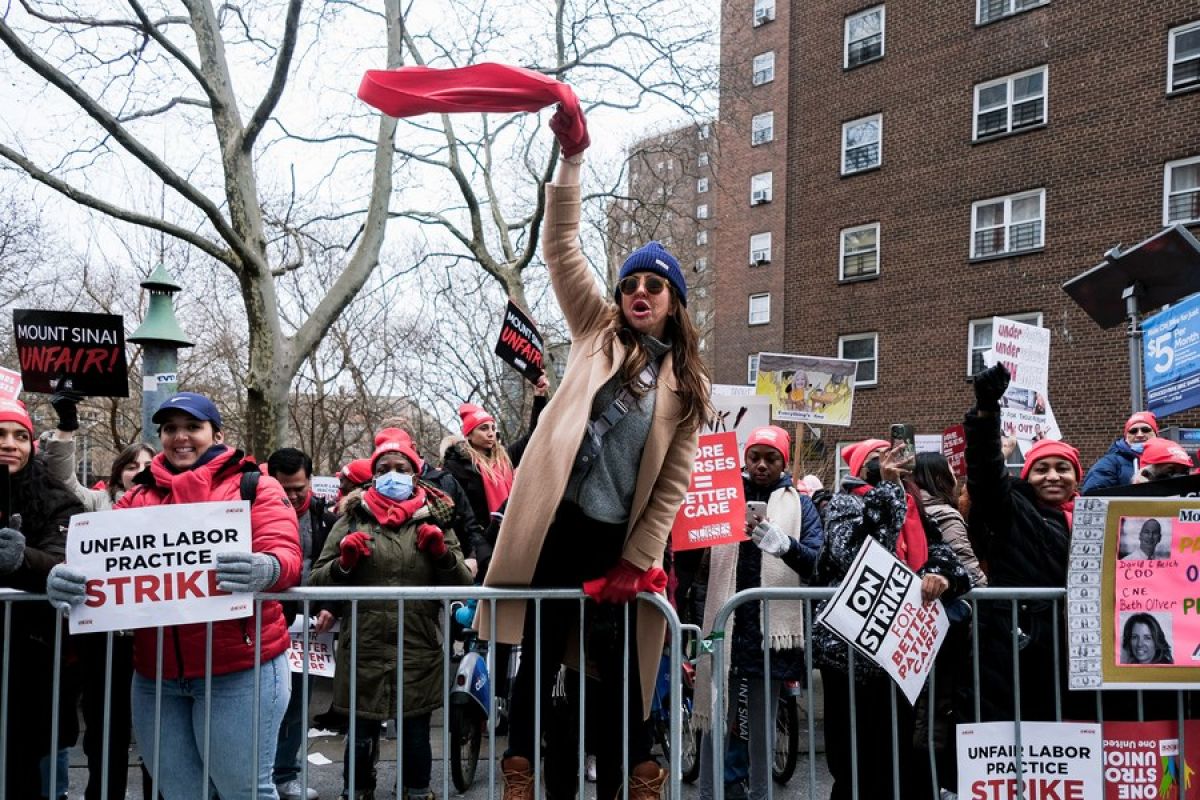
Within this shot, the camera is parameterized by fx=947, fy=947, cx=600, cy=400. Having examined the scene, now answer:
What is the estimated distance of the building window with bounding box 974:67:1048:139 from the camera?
19703 millimetres

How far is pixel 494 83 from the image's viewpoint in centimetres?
318

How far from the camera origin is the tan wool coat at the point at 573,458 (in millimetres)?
3234

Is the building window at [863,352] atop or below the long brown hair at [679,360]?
atop

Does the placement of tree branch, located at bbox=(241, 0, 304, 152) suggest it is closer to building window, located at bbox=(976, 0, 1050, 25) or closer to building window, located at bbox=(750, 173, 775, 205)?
building window, located at bbox=(976, 0, 1050, 25)

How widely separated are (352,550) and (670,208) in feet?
39.0

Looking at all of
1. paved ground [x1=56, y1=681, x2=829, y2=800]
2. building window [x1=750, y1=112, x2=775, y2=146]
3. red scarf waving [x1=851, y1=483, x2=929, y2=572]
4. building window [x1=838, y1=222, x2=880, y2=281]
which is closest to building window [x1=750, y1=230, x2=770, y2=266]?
building window [x1=750, y1=112, x2=775, y2=146]

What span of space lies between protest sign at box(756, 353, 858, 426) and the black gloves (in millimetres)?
5186

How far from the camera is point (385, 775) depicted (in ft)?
20.0

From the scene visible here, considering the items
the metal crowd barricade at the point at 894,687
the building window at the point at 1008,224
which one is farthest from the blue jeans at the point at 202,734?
the building window at the point at 1008,224

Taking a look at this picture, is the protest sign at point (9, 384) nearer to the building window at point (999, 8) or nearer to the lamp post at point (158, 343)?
the lamp post at point (158, 343)

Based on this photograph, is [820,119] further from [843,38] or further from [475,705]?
[475,705]

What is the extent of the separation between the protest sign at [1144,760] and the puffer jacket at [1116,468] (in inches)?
127

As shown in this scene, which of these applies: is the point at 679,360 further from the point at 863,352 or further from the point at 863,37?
the point at 863,37

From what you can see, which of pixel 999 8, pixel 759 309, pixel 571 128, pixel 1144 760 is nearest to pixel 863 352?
pixel 999 8
